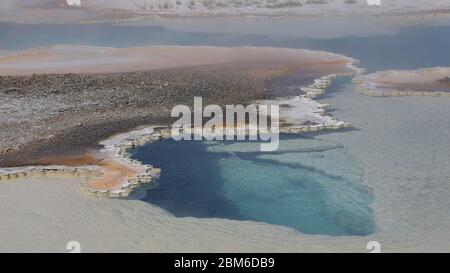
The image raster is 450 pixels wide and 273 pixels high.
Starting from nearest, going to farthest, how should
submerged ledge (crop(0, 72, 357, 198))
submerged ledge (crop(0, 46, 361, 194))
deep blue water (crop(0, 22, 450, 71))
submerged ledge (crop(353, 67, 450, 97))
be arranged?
submerged ledge (crop(0, 72, 357, 198))
submerged ledge (crop(0, 46, 361, 194))
submerged ledge (crop(353, 67, 450, 97))
deep blue water (crop(0, 22, 450, 71))

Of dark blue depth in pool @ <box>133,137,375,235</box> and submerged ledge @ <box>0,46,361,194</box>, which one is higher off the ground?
submerged ledge @ <box>0,46,361,194</box>

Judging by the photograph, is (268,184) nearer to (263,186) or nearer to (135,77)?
(263,186)

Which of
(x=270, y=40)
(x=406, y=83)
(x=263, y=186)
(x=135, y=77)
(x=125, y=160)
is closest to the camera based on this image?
(x=263, y=186)

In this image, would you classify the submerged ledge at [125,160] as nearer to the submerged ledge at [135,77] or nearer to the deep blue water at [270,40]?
the submerged ledge at [135,77]

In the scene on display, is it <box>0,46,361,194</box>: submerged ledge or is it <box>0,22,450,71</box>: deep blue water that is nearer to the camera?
<box>0,46,361,194</box>: submerged ledge

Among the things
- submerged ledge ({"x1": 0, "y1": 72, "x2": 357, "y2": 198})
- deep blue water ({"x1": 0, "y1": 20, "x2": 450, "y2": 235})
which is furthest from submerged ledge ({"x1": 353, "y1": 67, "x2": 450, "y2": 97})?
submerged ledge ({"x1": 0, "y1": 72, "x2": 357, "y2": 198})

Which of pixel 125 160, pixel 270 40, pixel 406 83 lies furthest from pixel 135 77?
pixel 270 40

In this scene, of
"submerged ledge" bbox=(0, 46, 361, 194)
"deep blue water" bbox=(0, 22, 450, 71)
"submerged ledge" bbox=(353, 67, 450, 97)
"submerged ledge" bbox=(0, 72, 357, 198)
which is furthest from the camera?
"deep blue water" bbox=(0, 22, 450, 71)

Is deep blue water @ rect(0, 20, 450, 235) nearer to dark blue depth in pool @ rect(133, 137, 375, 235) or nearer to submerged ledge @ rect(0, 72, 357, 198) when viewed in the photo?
dark blue depth in pool @ rect(133, 137, 375, 235)

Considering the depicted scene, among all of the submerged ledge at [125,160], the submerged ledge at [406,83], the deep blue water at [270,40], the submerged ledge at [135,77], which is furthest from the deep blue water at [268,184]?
the deep blue water at [270,40]
